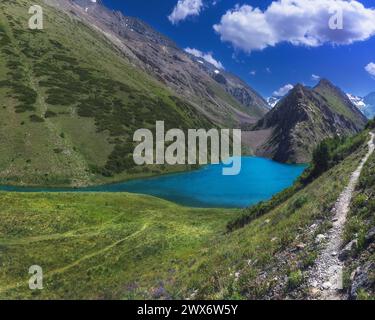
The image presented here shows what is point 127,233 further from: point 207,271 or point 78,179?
point 78,179

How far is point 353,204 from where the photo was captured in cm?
2444

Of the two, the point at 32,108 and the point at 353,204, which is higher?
the point at 32,108

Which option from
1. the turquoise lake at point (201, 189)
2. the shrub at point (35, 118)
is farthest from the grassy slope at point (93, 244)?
the shrub at point (35, 118)

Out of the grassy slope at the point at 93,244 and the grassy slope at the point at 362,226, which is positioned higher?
the grassy slope at the point at 362,226

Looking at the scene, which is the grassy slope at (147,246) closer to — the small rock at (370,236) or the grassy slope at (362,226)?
the grassy slope at (362,226)

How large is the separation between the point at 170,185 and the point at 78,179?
26.3 m

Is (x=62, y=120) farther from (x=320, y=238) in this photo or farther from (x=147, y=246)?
(x=320, y=238)

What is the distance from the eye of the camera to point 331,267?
18406 mm

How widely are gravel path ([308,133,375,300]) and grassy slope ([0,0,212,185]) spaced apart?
9395 cm

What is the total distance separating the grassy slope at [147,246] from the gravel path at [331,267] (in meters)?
0.75

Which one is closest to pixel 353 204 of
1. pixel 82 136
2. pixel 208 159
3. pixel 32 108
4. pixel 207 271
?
pixel 207 271

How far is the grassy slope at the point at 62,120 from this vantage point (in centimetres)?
11244

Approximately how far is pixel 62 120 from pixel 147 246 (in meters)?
104

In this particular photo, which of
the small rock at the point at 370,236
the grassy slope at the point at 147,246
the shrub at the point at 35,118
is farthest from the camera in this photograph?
the shrub at the point at 35,118
